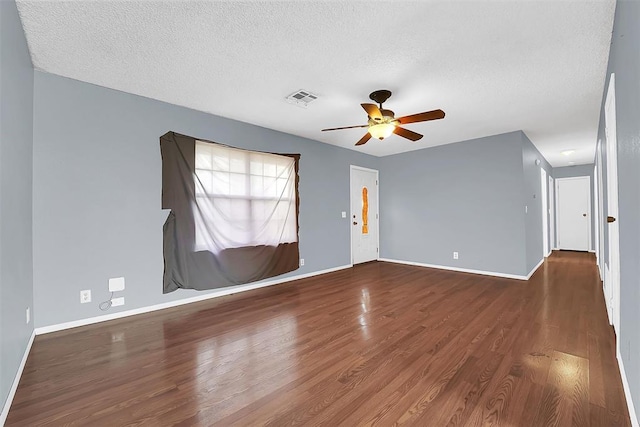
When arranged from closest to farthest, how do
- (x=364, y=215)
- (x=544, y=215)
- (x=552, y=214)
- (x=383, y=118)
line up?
(x=383, y=118) < (x=364, y=215) < (x=544, y=215) < (x=552, y=214)

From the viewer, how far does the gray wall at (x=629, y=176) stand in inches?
52.3

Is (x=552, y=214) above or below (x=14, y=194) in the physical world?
below

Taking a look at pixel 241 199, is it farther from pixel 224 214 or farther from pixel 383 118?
pixel 383 118

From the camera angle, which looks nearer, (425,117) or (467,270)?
(425,117)

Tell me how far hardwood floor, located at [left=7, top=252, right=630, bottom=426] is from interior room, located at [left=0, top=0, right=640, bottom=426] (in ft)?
0.06

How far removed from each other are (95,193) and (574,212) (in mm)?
10128

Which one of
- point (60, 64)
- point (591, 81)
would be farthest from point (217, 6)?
point (591, 81)

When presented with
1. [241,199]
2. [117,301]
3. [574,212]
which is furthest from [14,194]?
[574,212]

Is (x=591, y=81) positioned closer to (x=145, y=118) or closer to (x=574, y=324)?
(x=574, y=324)

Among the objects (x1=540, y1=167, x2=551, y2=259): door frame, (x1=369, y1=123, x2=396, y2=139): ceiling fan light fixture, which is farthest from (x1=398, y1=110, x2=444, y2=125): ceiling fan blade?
(x1=540, y1=167, x2=551, y2=259): door frame

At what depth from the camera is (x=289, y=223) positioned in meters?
4.43

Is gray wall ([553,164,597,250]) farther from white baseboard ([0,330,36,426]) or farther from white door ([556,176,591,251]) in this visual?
white baseboard ([0,330,36,426])

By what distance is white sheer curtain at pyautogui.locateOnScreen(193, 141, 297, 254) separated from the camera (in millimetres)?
3523

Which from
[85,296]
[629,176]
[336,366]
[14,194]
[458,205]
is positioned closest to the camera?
[629,176]
